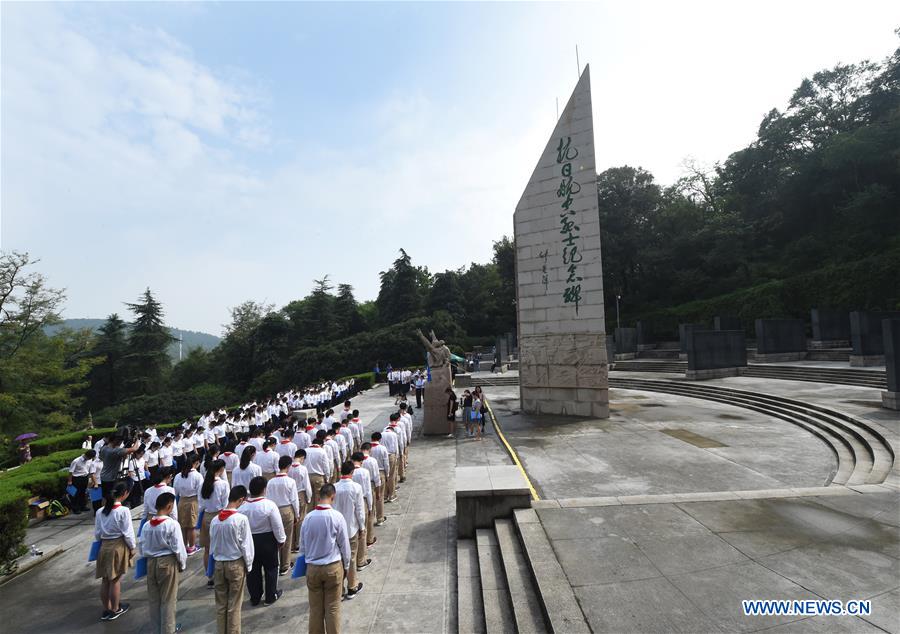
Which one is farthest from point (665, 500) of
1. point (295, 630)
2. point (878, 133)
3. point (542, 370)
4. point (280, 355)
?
point (280, 355)

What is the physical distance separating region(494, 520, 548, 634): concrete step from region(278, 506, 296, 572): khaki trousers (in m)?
2.97

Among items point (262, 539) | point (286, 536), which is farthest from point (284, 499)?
point (262, 539)

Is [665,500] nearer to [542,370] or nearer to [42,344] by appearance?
[542,370]

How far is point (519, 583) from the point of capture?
4.96m

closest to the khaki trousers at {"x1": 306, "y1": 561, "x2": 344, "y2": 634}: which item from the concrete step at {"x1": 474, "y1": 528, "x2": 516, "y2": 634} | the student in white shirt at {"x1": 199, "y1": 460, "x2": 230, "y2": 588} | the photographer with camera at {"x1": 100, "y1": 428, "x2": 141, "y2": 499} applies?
the concrete step at {"x1": 474, "y1": 528, "x2": 516, "y2": 634}

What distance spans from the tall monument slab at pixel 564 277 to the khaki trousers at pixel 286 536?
39.0 ft

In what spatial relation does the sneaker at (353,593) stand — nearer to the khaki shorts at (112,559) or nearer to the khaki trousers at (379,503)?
the khaki trousers at (379,503)

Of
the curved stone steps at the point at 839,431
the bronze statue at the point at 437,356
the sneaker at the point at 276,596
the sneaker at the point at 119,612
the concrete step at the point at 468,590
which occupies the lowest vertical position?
the sneaker at the point at 119,612

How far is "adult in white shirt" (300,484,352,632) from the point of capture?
14.5 feet

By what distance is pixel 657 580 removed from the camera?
4648 mm

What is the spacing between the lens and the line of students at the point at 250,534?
4535 mm

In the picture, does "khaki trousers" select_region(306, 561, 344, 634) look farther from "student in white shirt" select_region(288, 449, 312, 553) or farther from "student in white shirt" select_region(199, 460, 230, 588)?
"student in white shirt" select_region(199, 460, 230, 588)

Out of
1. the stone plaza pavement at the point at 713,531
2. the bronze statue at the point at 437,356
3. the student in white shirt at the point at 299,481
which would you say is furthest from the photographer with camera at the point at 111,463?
the stone plaza pavement at the point at 713,531

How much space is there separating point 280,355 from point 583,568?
161 ft
